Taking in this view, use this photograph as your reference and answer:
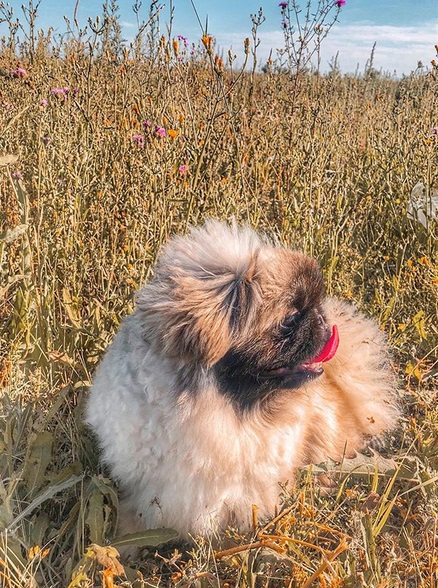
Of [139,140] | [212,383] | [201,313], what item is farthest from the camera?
[139,140]

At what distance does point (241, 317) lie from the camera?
1.74 metres

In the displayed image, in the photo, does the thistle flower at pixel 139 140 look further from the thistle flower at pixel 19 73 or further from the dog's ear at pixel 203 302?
the dog's ear at pixel 203 302

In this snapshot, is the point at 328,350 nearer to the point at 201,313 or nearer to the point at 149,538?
the point at 201,313

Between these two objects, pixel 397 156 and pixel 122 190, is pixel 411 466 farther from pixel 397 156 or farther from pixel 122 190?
pixel 397 156

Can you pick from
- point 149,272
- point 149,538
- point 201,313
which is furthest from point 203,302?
point 149,272

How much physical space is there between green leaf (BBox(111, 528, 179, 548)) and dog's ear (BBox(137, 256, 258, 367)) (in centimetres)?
71

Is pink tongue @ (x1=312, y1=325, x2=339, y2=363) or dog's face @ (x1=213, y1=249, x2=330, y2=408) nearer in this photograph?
dog's face @ (x1=213, y1=249, x2=330, y2=408)

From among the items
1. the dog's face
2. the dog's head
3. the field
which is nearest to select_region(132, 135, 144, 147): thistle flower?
the field

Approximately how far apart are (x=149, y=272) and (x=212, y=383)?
1.38 metres

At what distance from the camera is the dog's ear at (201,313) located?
1.72 meters

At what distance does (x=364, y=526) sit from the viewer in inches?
67.6

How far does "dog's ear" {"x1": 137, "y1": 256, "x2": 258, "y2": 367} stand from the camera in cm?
172

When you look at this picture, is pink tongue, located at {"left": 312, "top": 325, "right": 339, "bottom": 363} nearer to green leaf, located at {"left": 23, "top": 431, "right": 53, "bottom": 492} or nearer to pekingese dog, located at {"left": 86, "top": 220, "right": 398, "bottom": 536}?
pekingese dog, located at {"left": 86, "top": 220, "right": 398, "bottom": 536}

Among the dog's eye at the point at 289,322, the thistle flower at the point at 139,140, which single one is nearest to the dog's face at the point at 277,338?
the dog's eye at the point at 289,322
